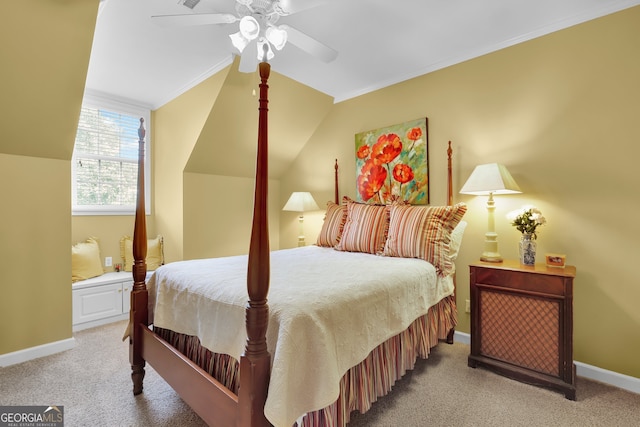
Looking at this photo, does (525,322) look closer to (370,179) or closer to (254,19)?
(370,179)

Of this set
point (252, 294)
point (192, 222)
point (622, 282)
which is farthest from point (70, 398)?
point (622, 282)

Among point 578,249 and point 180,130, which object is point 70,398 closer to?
point 180,130

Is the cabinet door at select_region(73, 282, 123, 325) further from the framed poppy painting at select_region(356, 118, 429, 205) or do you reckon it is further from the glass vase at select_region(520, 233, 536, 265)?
the glass vase at select_region(520, 233, 536, 265)

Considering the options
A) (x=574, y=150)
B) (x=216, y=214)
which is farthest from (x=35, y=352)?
(x=574, y=150)

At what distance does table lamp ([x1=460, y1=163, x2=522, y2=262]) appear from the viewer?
2238mm

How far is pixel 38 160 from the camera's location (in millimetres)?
2467

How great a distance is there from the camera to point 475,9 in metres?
2.13

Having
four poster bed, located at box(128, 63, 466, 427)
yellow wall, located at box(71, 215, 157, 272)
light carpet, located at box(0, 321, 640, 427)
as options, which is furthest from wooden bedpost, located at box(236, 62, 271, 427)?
yellow wall, located at box(71, 215, 157, 272)

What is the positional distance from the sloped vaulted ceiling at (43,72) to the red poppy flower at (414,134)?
268 centimetres

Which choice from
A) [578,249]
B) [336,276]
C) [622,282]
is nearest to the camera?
[336,276]

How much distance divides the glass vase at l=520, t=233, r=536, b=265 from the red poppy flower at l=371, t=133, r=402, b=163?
1441 millimetres

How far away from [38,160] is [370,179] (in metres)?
3.03

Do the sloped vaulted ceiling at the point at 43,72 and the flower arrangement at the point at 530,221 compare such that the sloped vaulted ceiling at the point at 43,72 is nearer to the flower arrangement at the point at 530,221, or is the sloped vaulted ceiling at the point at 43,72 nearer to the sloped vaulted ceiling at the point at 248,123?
the sloped vaulted ceiling at the point at 248,123

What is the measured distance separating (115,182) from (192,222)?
1.09 meters
